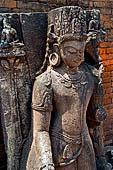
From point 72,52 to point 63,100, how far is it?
1.49ft

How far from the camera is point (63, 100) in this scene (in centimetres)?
235

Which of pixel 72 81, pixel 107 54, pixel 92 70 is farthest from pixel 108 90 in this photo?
pixel 72 81

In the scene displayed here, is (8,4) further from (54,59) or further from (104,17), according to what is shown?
(104,17)

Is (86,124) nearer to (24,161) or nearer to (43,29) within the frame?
(24,161)

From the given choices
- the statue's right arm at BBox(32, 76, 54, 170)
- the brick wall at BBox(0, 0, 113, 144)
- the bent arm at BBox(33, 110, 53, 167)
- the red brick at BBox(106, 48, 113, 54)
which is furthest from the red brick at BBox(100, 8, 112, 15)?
the bent arm at BBox(33, 110, 53, 167)

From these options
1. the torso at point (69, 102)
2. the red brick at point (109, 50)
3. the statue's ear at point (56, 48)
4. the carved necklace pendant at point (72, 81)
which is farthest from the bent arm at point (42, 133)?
the red brick at point (109, 50)

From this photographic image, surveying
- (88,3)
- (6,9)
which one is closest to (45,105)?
(6,9)

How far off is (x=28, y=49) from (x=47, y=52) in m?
0.21

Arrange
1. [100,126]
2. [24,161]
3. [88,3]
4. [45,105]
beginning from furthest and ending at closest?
[88,3] < [100,126] < [24,161] < [45,105]

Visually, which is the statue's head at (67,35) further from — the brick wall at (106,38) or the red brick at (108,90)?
the red brick at (108,90)

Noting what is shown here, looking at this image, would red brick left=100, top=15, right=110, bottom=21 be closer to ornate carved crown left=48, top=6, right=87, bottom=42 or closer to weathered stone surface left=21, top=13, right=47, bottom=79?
weathered stone surface left=21, top=13, right=47, bottom=79

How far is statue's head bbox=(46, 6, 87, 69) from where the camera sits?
2184mm

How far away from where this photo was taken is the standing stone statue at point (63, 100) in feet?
7.30

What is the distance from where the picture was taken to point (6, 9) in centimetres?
344
